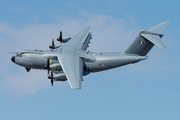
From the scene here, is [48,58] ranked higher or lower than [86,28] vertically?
lower

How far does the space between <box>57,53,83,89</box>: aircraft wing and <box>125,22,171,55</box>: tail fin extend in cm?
734

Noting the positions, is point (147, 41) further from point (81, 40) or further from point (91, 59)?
point (81, 40)

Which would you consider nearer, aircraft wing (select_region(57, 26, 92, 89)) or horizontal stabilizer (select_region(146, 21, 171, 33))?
aircraft wing (select_region(57, 26, 92, 89))

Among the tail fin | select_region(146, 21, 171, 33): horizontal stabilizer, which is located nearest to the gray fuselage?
the tail fin

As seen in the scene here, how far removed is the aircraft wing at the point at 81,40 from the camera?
57.8m

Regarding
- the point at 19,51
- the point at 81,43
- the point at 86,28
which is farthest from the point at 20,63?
the point at 86,28

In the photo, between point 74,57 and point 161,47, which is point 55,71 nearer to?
point 74,57

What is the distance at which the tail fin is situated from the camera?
5158cm

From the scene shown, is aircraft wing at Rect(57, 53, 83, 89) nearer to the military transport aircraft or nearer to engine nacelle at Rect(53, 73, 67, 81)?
the military transport aircraft

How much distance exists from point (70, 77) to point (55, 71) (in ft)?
15.2

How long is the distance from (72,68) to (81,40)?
330 inches

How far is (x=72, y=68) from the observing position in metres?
52.2

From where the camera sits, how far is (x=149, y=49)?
2135 inches

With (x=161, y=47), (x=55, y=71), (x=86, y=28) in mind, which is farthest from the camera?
(x=86, y=28)
